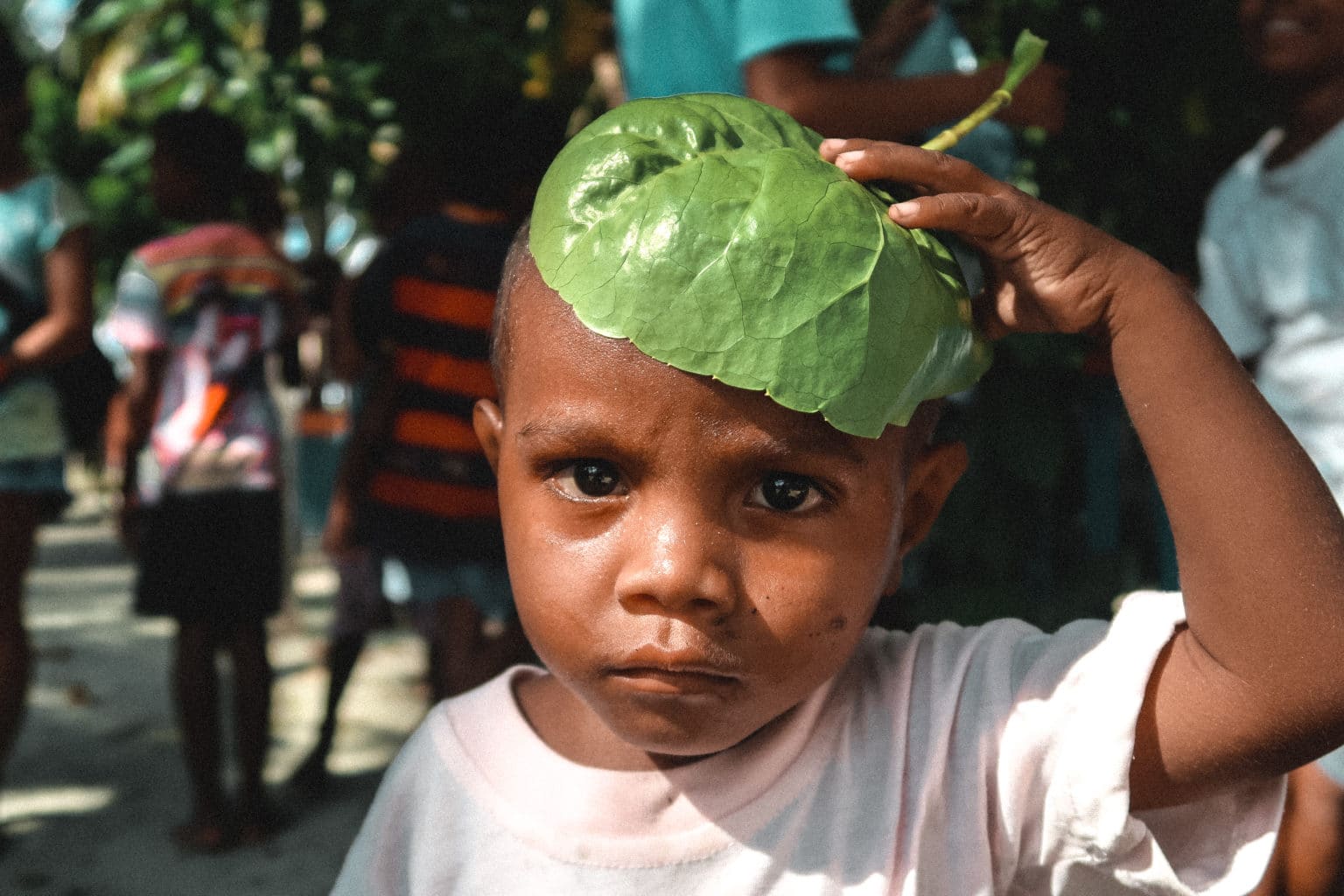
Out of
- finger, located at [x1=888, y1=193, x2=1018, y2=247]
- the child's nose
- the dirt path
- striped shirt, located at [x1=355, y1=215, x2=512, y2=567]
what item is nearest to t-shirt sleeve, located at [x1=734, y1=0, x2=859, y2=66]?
finger, located at [x1=888, y1=193, x2=1018, y2=247]

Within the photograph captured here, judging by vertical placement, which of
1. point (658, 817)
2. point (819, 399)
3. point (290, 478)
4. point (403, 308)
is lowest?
point (290, 478)

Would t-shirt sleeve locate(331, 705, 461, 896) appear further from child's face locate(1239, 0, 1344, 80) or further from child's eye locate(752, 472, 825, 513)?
child's face locate(1239, 0, 1344, 80)

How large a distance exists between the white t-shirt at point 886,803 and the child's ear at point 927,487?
0.45ft

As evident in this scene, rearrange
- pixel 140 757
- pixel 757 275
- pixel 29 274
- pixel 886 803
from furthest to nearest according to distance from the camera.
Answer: pixel 140 757
pixel 29 274
pixel 886 803
pixel 757 275

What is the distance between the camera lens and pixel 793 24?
232 centimetres

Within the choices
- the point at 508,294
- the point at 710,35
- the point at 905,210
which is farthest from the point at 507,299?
the point at 710,35

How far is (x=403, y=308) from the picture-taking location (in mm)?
3824

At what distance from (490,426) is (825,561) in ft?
1.64

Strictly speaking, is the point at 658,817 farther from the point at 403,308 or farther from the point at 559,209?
the point at 403,308

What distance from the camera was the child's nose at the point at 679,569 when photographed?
125cm

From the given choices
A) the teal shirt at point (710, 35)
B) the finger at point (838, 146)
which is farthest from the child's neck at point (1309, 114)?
the finger at point (838, 146)

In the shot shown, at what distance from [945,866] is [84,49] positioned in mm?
10410

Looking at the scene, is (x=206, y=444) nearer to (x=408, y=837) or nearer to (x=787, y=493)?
(x=408, y=837)

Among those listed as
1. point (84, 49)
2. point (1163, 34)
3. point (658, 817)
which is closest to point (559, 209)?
point (658, 817)
